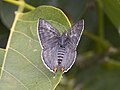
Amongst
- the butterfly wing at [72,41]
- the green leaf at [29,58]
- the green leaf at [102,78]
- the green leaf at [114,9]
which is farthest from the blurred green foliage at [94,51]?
the butterfly wing at [72,41]

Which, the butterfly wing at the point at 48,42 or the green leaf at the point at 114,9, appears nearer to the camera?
the butterfly wing at the point at 48,42

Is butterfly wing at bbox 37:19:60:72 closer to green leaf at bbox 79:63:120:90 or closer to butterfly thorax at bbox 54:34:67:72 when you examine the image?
butterfly thorax at bbox 54:34:67:72

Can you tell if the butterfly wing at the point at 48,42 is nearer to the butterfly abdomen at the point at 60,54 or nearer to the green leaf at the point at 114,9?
the butterfly abdomen at the point at 60,54

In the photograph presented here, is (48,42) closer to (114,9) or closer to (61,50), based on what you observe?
(61,50)

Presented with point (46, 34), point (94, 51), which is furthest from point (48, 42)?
point (94, 51)

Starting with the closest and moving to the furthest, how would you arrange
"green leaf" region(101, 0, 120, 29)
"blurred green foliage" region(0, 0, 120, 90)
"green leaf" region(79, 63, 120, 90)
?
1. "green leaf" region(101, 0, 120, 29)
2. "blurred green foliage" region(0, 0, 120, 90)
3. "green leaf" region(79, 63, 120, 90)

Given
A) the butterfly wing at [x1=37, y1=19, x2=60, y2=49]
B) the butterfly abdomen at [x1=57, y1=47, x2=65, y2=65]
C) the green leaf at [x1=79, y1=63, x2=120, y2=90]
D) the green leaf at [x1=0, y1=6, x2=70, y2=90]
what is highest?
the butterfly wing at [x1=37, y1=19, x2=60, y2=49]

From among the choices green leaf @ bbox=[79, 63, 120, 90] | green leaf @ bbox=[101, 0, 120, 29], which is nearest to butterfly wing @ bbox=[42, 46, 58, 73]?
green leaf @ bbox=[101, 0, 120, 29]
